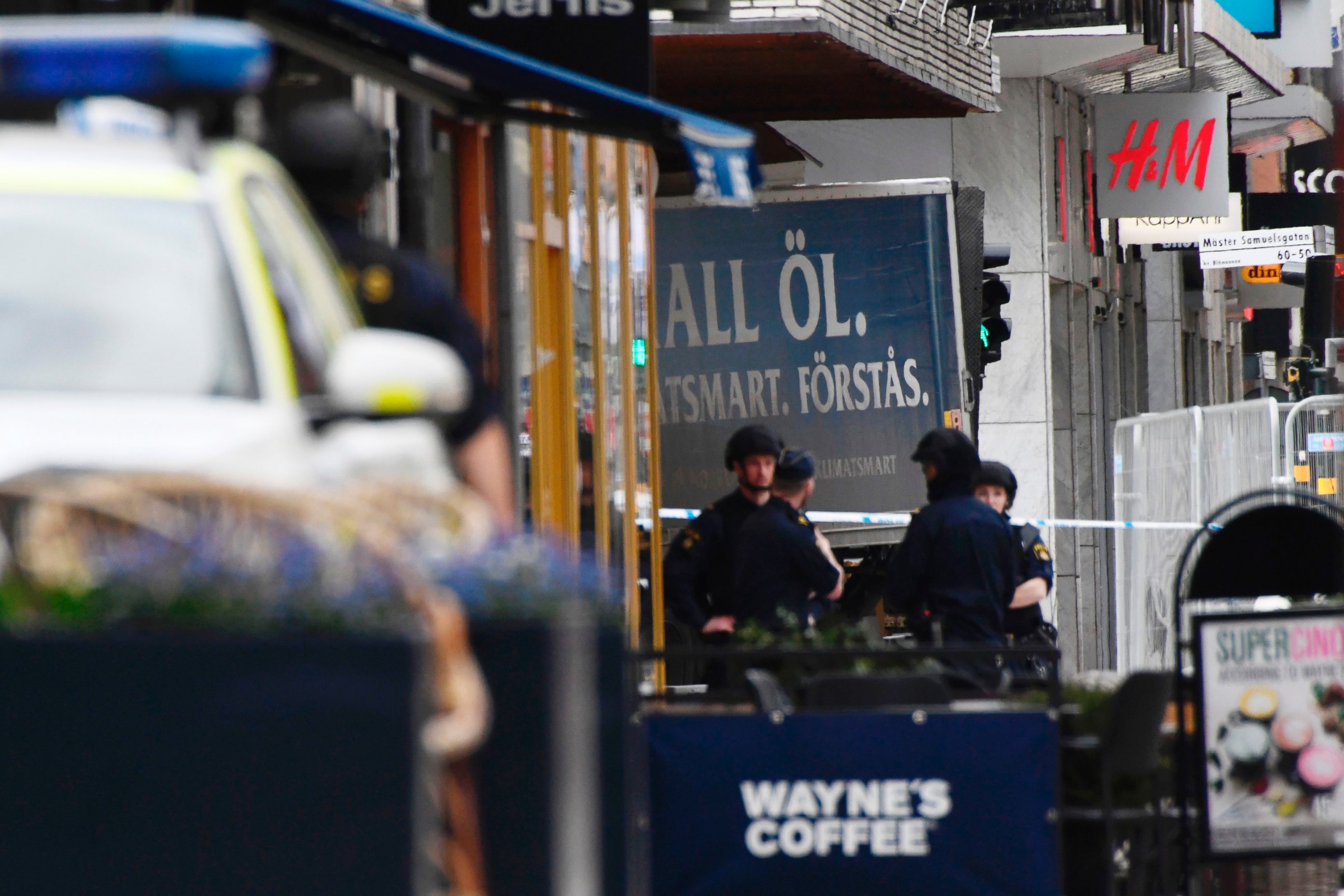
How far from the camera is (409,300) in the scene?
5492 mm

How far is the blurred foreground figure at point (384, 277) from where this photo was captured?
17.0 feet

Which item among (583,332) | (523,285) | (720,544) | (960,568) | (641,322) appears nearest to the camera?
(523,285)

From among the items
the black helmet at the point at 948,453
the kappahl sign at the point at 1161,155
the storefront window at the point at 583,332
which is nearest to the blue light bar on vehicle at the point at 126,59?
the storefront window at the point at 583,332

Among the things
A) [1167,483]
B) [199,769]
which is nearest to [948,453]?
[1167,483]

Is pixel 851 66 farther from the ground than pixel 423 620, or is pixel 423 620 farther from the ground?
pixel 851 66

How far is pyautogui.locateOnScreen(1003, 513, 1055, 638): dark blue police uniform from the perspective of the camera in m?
11.6

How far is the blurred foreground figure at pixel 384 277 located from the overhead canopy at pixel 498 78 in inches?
30.2

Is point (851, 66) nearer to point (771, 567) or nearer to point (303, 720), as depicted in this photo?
point (771, 567)

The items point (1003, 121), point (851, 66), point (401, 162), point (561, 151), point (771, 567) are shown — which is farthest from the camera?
point (1003, 121)

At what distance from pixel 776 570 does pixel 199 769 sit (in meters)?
8.65

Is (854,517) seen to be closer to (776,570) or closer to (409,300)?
(776,570)

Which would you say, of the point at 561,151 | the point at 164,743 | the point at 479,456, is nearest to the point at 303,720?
the point at 164,743

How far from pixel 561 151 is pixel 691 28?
11.9 feet

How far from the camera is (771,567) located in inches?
453
